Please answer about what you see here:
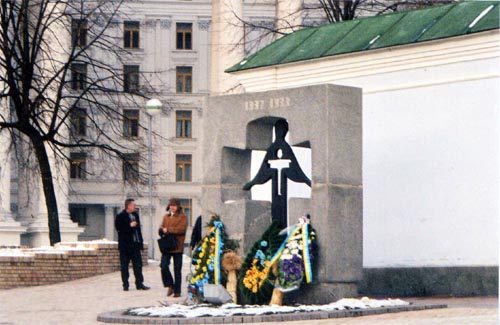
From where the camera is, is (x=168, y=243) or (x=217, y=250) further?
(x=168, y=243)

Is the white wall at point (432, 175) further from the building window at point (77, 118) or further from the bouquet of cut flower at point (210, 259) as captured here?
the building window at point (77, 118)

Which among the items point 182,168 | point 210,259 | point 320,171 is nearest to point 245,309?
point 210,259

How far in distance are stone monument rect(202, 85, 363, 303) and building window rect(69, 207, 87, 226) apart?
67629 mm

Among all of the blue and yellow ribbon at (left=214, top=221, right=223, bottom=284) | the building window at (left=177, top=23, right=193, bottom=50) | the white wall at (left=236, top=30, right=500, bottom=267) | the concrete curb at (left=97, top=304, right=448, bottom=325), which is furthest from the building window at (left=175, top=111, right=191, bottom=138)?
the concrete curb at (left=97, top=304, right=448, bottom=325)

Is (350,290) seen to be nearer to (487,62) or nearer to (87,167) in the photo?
(487,62)

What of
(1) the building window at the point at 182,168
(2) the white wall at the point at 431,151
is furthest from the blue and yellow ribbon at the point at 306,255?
(1) the building window at the point at 182,168

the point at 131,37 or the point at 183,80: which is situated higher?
the point at 131,37

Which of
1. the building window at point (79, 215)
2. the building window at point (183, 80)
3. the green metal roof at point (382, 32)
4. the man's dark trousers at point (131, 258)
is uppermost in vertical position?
the building window at point (183, 80)

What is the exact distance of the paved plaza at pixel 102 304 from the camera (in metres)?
16.5

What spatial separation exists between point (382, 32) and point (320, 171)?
4912 mm

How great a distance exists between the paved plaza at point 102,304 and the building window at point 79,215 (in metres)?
56.2

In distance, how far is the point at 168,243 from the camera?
79.1 feet

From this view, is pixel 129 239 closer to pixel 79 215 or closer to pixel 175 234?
pixel 175 234

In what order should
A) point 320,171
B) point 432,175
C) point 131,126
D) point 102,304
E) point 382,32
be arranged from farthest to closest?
point 131,126 → point 382,32 → point 102,304 → point 432,175 → point 320,171
